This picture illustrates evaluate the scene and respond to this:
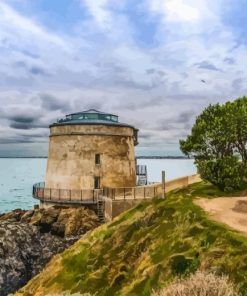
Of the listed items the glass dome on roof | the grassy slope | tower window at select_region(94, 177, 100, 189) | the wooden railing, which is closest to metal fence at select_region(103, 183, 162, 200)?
the wooden railing

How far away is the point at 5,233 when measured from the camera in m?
37.7

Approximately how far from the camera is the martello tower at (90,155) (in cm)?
4462

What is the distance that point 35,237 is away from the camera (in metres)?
38.8

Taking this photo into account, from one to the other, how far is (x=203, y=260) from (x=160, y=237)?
468cm

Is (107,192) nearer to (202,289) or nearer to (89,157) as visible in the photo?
(89,157)

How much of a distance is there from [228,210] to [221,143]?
27.9 feet

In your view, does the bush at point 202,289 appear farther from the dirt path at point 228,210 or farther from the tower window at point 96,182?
the tower window at point 96,182

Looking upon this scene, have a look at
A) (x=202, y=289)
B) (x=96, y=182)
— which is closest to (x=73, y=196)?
(x=96, y=182)

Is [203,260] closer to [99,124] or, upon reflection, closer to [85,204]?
[85,204]

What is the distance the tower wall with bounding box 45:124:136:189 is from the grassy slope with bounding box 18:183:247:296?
16.4 m

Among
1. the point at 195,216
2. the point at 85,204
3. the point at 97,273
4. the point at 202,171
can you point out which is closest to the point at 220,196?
the point at 202,171

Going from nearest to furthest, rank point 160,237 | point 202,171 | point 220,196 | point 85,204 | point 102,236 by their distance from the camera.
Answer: point 160,237
point 102,236
point 220,196
point 202,171
point 85,204

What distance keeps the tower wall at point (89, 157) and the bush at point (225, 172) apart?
16.9m

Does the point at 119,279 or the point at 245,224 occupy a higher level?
the point at 245,224
